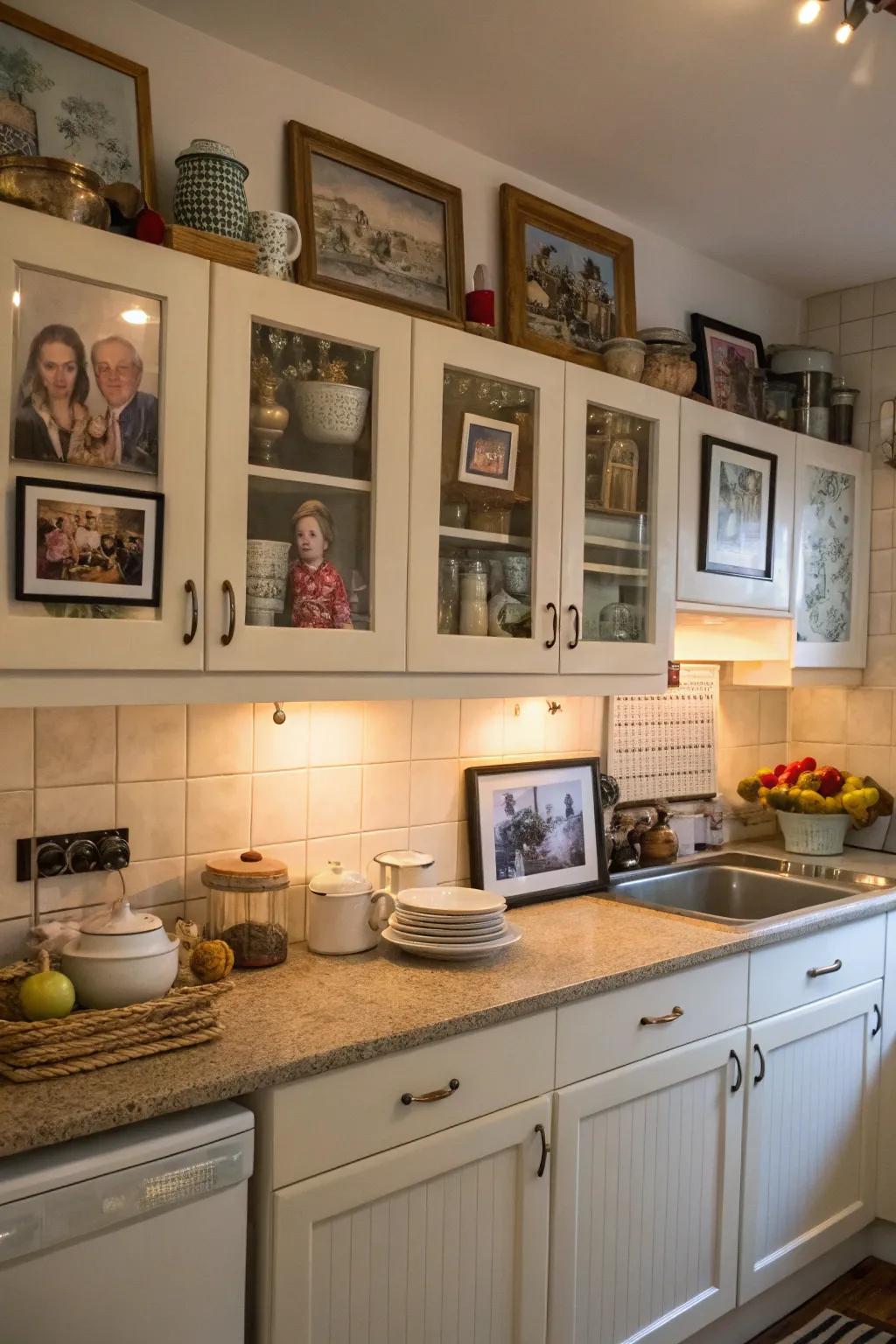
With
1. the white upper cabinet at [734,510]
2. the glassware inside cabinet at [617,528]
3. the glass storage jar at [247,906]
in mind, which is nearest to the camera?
the glass storage jar at [247,906]

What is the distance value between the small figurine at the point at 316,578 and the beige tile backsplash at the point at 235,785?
322mm

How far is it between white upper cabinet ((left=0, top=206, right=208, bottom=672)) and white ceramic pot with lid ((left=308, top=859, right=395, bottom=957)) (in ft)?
1.90

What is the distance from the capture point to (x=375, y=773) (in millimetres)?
2275

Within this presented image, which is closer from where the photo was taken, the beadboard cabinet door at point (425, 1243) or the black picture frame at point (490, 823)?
the beadboard cabinet door at point (425, 1243)

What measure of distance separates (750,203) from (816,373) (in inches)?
25.6

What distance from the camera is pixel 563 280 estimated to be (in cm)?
253

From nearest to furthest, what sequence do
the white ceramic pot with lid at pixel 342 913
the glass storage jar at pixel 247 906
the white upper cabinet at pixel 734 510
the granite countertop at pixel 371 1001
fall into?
the granite countertop at pixel 371 1001
the glass storage jar at pixel 247 906
the white ceramic pot with lid at pixel 342 913
the white upper cabinet at pixel 734 510

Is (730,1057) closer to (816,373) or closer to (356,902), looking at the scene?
(356,902)

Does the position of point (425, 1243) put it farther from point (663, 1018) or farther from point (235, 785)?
point (235, 785)

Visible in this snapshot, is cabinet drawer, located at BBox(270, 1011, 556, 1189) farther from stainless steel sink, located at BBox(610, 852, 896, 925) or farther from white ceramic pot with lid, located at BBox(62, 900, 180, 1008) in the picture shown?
stainless steel sink, located at BBox(610, 852, 896, 925)

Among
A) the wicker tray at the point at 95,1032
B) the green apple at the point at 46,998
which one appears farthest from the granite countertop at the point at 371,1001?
the green apple at the point at 46,998

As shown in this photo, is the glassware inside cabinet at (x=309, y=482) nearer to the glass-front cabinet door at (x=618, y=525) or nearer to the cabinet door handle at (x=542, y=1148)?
the glass-front cabinet door at (x=618, y=525)

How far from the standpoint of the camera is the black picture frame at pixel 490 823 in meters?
2.41

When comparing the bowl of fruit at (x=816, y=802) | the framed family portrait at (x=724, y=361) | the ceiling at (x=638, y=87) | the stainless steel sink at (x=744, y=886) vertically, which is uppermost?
the ceiling at (x=638, y=87)
